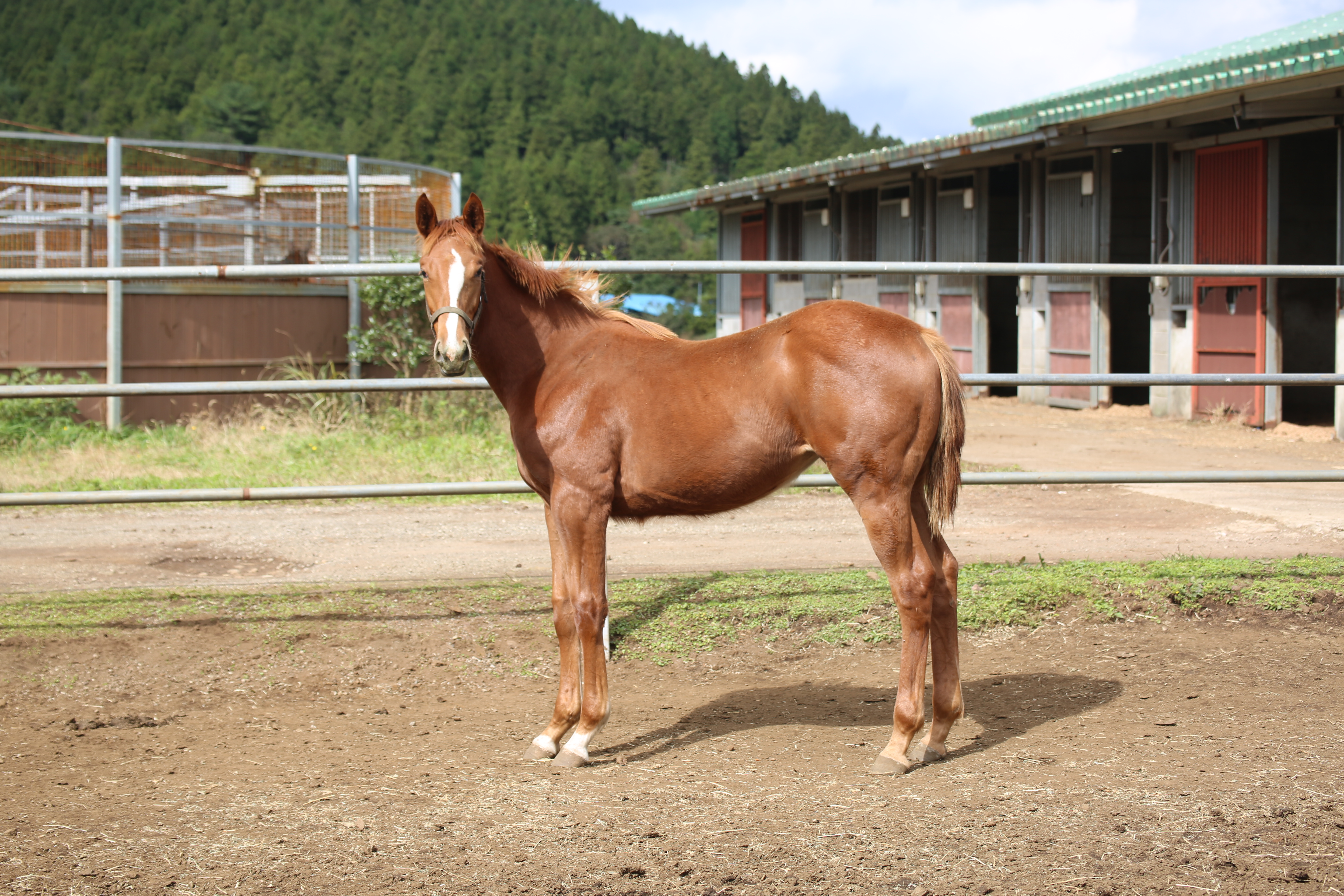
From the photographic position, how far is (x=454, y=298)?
377 cm

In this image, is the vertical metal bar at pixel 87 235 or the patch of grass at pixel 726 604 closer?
the patch of grass at pixel 726 604

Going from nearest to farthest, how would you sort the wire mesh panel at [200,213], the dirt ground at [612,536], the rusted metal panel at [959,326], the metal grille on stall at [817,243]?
1. the dirt ground at [612,536]
2. the wire mesh panel at [200,213]
3. the rusted metal panel at [959,326]
4. the metal grille on stall at [817,243]

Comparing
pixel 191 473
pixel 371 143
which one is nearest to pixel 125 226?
pixel 191 473

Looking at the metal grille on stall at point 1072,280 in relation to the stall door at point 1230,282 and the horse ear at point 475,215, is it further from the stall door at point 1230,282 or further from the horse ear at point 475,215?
the horse ear at point 475,215

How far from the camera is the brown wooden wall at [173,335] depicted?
11.7 metres

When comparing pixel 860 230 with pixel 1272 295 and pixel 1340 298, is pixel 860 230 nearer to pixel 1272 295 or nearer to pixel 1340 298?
pixel 1272 295

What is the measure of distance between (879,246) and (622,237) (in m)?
45.3

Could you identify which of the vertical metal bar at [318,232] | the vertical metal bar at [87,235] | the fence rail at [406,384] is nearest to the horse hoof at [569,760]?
the fence rail at [406,384]

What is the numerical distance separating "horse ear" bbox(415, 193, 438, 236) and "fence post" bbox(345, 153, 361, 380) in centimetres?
851

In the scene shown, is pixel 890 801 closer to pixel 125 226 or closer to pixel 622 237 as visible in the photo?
pixel 125 226

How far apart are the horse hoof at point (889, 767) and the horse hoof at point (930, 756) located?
0.38ft

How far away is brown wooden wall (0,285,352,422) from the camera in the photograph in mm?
11656

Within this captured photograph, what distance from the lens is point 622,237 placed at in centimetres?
6538

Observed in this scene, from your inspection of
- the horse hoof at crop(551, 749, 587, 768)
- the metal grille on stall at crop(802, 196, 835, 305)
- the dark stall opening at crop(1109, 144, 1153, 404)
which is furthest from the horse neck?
the metal grille on stall at crop(802, 196, 835, 305)
